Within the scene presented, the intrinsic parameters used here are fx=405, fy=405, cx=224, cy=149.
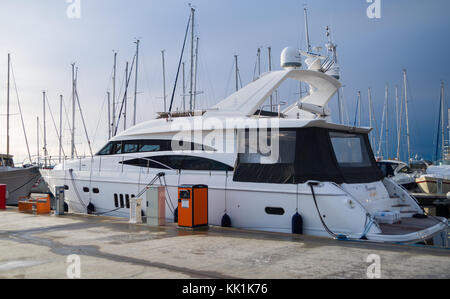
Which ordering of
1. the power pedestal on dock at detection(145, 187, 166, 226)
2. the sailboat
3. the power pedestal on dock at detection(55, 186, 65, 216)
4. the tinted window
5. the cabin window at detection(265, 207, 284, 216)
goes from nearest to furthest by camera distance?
the cabin window at detection(265, 207, 284, 216) < the power pedestal on dock at detection(145, 187, 166, 226) < the tinted window < the power pedestal on dock at detection(55, 186, 65, 216) < the sailboat

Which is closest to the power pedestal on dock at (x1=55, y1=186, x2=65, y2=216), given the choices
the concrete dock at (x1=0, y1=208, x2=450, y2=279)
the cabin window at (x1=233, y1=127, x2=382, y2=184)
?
the concrete dock at (x1=0, y1=208, x2=450, y2=279)

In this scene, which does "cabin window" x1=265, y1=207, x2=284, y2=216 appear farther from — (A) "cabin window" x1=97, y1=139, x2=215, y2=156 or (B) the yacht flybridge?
(A) "cabin window" x1=97, y1=139, x2=215, y2=156

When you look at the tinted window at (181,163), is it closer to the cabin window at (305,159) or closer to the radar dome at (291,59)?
the cabin window at (305,159)

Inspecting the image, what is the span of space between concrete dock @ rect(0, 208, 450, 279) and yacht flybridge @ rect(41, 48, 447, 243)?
766 mm

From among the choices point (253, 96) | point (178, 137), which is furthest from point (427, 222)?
point (178, 137)

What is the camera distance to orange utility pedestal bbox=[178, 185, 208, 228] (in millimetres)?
8648

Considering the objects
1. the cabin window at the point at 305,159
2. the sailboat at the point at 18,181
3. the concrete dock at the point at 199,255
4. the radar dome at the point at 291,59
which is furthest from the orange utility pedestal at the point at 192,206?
the sailboat at the point at 18,181

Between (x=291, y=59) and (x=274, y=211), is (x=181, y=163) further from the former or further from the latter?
(x=291, y=59)

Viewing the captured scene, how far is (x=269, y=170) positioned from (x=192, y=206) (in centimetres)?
189

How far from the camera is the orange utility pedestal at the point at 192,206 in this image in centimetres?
865

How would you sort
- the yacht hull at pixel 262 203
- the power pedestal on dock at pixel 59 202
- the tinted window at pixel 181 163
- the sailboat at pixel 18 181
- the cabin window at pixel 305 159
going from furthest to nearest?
the sailboat at pixel 18 181 → the power pedestal on dock at pixel 59 202 → the tinted window at pixel 181 163 → the cabin window at pixel 305 159 → the yacht hull at pixel 262 203

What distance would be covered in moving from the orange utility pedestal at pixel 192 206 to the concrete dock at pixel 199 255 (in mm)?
359
